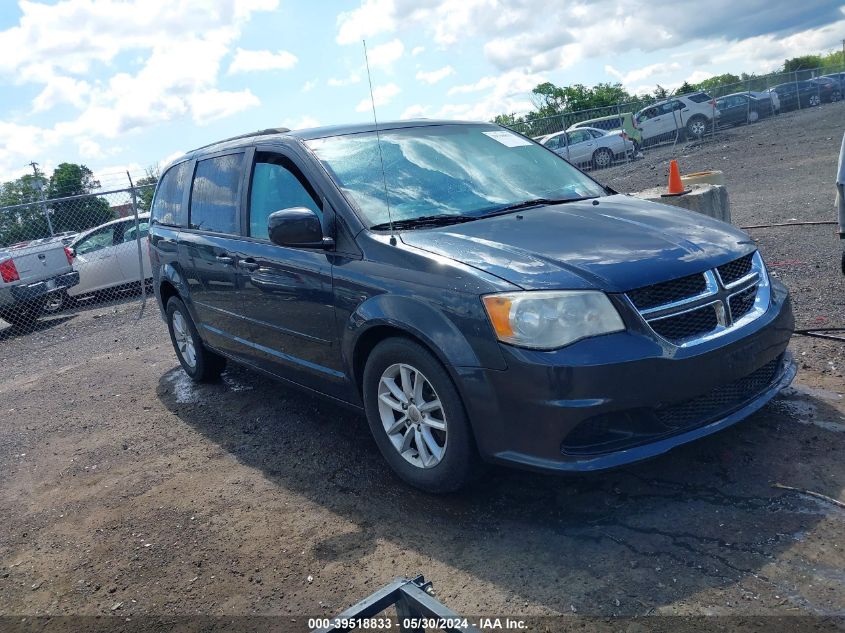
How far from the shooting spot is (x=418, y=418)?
3684 millimetres

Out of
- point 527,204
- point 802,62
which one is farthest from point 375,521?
point 802,62

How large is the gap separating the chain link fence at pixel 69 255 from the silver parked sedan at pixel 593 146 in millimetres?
12727

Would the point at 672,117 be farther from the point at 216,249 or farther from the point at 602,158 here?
the point at 216,249

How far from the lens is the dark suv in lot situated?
316 centimetres

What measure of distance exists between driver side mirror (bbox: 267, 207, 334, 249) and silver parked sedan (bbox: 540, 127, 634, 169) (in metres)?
18.7

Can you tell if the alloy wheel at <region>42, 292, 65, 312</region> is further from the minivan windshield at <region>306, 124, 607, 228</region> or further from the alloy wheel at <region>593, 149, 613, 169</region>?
the alloy wheel at <region>593, 149, 613, 169</region>

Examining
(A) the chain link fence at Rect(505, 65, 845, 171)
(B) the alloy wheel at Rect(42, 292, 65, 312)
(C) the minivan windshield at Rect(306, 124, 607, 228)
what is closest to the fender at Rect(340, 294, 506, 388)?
(C) the minivan windshield at Rect(306, 124, 607, 228)

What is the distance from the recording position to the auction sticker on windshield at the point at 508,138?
5030 mm

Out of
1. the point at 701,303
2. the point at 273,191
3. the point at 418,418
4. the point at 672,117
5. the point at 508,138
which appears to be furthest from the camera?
the point at 672,117

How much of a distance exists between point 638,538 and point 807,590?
0.67 m

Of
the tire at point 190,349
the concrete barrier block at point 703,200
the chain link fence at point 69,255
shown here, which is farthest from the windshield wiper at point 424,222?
the chain link fence at point 69,255

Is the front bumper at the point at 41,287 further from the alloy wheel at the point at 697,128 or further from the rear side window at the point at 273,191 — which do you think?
the alloy wheel at the point at 697,128

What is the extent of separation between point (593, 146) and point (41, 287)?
16812mm

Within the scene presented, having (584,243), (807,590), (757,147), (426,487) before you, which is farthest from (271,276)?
(757,147)
